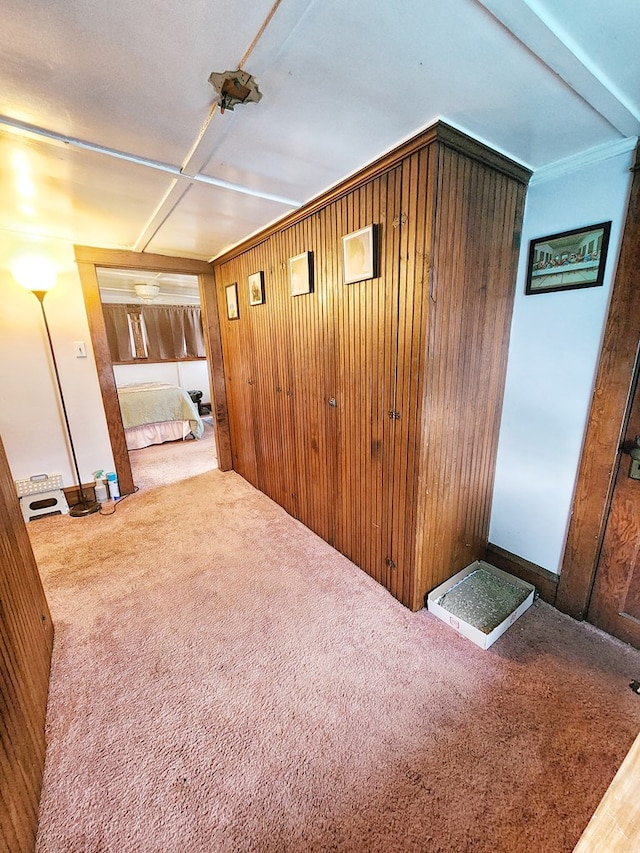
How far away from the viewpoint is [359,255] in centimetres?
169

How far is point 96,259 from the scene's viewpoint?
2871mm

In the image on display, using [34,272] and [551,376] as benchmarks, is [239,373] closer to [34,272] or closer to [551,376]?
[34,272]

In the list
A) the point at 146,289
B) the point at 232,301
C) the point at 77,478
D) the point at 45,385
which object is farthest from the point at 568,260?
the point at 146,289

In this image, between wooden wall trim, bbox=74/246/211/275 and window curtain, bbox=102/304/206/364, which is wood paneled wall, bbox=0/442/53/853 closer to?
wooden wall trim, bbox=74/246/211/275

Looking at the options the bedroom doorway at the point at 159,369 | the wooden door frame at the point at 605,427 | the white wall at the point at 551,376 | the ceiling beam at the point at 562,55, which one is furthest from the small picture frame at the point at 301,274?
the bedroom doorway at the point at 159,369

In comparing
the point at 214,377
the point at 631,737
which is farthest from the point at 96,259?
the point at 631,737

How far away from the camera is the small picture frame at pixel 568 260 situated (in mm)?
1506

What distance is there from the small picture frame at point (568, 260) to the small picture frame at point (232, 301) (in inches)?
88.9

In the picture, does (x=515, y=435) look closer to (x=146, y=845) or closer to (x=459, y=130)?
(x=459, y=130)

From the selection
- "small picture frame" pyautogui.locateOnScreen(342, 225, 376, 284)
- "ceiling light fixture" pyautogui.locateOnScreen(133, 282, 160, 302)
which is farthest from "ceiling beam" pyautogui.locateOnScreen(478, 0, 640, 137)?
"ceiling light fixture" pyautogui.locateOnScreen(133, 282, 160, 302)

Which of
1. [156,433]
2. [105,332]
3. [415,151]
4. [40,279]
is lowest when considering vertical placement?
[156,433]

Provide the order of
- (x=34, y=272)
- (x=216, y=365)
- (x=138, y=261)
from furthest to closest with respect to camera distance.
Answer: (x=216, y=365) < (x=138, y=261) < (x=34, y=272)

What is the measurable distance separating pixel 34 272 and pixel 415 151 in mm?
2751

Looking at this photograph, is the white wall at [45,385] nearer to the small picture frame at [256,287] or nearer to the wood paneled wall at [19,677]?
the small picture frame at [256,287]
